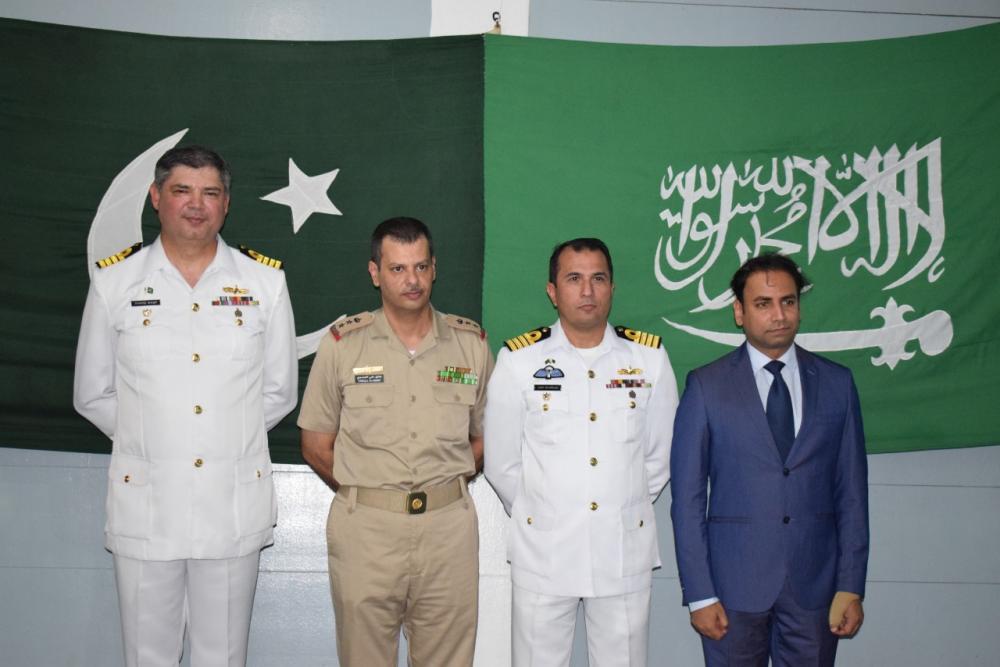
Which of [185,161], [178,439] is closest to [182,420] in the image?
[178,439]

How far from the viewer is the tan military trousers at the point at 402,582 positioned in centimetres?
252

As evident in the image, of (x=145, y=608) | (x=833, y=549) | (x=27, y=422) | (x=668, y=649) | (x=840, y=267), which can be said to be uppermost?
(x=840, y=267)

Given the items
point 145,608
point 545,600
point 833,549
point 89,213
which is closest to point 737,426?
point 833,549

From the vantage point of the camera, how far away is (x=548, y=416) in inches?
105

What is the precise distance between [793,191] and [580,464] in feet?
5.07

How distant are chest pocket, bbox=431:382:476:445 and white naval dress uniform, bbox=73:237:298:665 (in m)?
0.59

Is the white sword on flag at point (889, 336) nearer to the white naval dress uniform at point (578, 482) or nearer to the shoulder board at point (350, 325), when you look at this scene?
the white naval dress uniform at point (578, 482)

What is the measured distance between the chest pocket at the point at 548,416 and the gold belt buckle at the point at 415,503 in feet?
1.35

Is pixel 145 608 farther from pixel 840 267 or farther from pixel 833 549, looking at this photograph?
pixel 840 267

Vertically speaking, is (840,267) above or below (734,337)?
above

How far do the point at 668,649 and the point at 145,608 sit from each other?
6.74 ft

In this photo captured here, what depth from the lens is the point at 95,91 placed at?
10.5 feet

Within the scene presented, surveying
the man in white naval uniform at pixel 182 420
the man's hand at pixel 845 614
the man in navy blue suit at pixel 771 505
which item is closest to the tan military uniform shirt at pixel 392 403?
the man in white naval uniform at pixel 182 420

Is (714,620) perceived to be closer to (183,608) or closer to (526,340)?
(526,340)
